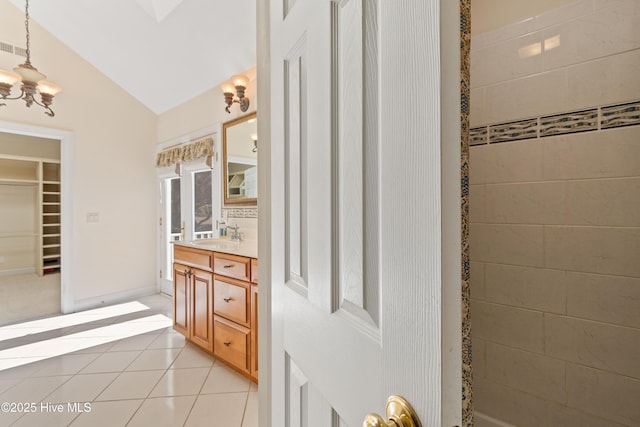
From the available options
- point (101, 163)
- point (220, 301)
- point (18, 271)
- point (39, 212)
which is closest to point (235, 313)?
point (220, 301)

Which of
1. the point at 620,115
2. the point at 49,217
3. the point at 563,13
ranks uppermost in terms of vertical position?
the point at 563,13

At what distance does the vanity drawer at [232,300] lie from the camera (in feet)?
6.56

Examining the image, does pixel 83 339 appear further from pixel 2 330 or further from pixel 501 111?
pixel 501 111

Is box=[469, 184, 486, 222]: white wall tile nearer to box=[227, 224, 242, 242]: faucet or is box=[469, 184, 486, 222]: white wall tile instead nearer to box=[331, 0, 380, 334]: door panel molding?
box=[331, 0, 380, 334]: door panel molding

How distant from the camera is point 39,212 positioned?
16.9 ft

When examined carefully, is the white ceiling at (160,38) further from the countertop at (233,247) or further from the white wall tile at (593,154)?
the white wall tile at (593,154)

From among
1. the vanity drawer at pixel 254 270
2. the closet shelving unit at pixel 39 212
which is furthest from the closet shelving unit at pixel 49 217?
the vanity drawer at pixel 254 270

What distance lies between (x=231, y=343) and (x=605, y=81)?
2.43 m

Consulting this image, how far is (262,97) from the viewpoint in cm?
105

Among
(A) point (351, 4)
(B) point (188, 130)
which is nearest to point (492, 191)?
(A) point (351, 4)

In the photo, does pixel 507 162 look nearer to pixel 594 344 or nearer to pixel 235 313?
pixel 594 344

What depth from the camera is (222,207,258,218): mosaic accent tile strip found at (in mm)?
2849

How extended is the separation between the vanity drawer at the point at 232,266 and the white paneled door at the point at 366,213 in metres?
1.27

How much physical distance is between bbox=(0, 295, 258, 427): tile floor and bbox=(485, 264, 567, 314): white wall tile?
4.91 ft
